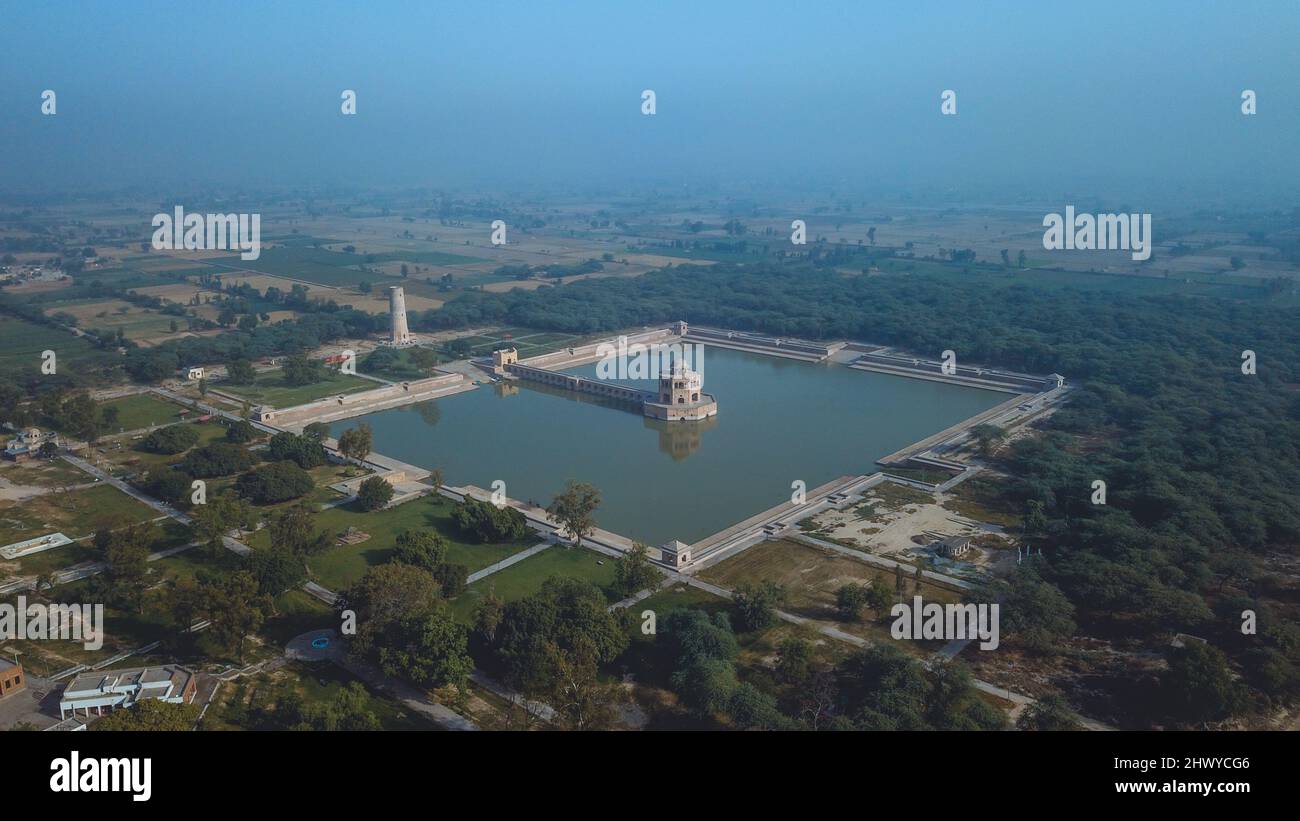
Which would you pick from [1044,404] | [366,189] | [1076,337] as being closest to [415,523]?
[1044,404]

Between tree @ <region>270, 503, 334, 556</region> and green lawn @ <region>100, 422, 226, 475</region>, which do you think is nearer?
tree @ <region>270, 503, 334, 556</region>

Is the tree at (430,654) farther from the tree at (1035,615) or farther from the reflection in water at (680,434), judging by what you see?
the reflection in water at (680,434)

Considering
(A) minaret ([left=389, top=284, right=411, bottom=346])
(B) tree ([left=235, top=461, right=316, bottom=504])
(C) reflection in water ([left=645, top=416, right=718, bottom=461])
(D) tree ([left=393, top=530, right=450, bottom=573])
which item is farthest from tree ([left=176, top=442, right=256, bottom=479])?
(A) minaret ([left=389, top=284, right=411, bottom=346])

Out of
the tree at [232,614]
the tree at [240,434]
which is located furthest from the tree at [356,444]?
the tree at [232,614]

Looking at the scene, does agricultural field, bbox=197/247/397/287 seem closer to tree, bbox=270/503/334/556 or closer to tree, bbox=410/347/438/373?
tree, bbox=410/347/438/373

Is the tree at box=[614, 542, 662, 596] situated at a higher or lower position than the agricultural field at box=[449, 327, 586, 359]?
lower

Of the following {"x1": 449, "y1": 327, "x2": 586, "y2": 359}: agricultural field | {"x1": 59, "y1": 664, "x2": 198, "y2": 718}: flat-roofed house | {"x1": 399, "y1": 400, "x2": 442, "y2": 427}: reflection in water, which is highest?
{"x1": 449, "y1": 327, "x2": 586, "y2": 359}: agricultural field
